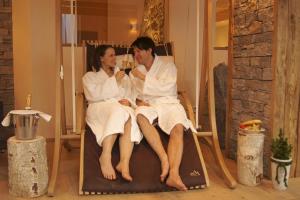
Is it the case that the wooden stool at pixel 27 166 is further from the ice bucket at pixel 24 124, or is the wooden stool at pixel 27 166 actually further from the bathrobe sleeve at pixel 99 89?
the bathrobe sleeve at pixel 99 89

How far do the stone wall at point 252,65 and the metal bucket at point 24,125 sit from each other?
5.34ft

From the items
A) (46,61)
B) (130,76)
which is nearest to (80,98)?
(130,76)

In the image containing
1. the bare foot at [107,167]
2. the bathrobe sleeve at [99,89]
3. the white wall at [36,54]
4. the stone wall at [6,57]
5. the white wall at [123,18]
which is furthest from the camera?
the white wall at [123,18]

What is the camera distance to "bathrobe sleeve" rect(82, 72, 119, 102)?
2.65 metres

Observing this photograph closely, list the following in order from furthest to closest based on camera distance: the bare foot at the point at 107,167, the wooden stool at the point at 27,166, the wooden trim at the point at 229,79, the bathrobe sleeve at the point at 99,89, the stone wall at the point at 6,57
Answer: the stone wall at the point at 6,57 < the wooden trim at the point at 229,79 < the bathrobe sleeve at the point at 99,89 < the bare foot at the point at 107,167 < the wooden stool at the point at 27,166

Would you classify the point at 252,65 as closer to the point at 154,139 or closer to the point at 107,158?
the point at 154,139

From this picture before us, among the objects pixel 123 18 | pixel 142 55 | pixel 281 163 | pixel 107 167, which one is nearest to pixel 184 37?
pixel 123 18

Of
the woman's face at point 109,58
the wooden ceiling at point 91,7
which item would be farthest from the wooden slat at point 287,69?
the wooden ceiling at point 91,7

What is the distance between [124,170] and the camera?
2213 mm

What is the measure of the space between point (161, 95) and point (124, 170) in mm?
756

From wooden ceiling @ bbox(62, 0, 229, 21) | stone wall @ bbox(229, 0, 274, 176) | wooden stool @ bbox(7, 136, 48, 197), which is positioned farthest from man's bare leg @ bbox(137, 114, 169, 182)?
wooden ceiling @ bbox(62, 0, 229, 21)

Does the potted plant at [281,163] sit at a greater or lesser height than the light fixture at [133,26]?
lesser

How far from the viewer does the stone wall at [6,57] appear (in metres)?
3.54

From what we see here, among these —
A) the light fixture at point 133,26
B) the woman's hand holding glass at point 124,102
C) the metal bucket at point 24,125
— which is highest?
the light fixture at point 133,26
